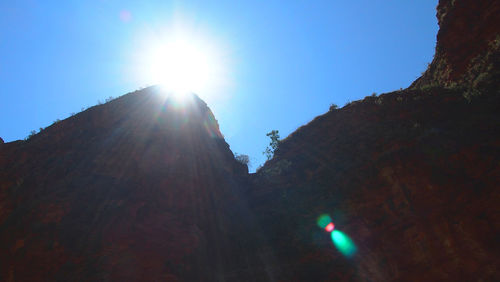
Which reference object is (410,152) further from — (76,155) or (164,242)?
(76,155)

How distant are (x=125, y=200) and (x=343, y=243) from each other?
934 centimetres

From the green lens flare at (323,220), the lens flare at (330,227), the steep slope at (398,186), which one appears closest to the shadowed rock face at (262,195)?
the steep slope at (398,186)

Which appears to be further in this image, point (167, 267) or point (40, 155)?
point (40, 155)

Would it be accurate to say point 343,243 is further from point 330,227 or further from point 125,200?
point 125,200

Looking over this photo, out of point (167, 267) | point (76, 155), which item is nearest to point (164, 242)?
point (167, 267)

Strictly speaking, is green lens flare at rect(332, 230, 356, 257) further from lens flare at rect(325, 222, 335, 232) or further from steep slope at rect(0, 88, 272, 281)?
steep slope at rect(0, 88, 272, 281)

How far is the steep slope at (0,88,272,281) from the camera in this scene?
11.8 meters

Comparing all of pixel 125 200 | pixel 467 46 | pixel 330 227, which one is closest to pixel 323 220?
pixel 330 227

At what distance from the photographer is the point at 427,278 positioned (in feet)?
34.9

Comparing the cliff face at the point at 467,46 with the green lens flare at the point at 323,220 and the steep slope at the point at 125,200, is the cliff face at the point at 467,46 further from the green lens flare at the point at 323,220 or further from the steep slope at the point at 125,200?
the steep slope at the point at 125,200

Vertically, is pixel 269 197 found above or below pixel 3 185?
below

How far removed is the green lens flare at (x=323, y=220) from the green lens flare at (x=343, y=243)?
635 millimetres

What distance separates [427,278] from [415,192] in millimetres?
3209

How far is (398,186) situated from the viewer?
42.2 feet
